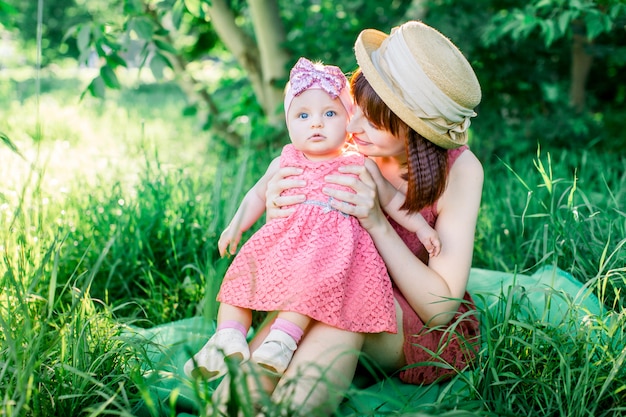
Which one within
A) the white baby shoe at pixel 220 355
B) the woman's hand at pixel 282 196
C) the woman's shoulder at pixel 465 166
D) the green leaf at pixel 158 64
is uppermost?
the green leaf at pixel 158 64

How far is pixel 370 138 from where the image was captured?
6.28 feet

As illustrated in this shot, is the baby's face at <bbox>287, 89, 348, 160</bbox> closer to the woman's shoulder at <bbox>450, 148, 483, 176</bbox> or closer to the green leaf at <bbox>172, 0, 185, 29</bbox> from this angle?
the woman's shoulder at <bbox>450, 148, 483, 176</bbox>

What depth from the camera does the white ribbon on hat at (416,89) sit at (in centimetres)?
181

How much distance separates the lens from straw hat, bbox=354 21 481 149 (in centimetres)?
181

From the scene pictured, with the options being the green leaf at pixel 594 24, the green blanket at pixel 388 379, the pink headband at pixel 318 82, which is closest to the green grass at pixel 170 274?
the green blanket at pixel 388 379

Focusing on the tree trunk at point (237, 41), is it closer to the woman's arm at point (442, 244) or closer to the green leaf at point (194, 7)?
the green leaf at point (194, 7)

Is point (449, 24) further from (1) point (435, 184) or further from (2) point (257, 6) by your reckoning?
(1) point (435, 184)

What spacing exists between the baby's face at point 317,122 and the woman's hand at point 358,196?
0.09 metres

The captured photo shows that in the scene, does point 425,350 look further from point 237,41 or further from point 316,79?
point 237,41

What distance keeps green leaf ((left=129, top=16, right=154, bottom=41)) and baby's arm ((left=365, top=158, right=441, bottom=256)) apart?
4.37 feet

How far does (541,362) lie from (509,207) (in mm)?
1286

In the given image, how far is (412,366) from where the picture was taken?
1.82 meters

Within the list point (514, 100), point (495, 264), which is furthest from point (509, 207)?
point (514, 100)

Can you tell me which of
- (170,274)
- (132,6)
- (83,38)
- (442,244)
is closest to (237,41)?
(132,6)
